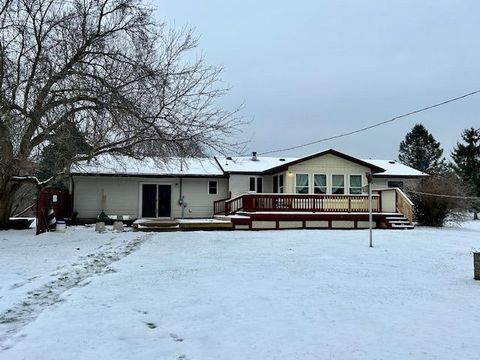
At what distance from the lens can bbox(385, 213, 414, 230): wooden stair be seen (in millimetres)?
19188

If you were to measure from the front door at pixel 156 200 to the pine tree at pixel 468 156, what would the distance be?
2413 cm

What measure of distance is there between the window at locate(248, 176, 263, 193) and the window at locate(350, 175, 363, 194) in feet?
16.7

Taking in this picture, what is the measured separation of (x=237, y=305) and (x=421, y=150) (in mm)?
52307

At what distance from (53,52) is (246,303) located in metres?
11.5

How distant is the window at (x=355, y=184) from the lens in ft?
79.4

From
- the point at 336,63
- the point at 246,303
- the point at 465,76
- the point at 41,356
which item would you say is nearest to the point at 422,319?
the point at 246,303

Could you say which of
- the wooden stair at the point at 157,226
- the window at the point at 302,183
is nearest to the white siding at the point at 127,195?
the window at the point at 302,183

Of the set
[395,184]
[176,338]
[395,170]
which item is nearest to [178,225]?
[395,184]

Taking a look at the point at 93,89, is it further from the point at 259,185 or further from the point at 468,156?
the point at 468,156

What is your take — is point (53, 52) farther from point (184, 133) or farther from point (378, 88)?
point (378, 88)

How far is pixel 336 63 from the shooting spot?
2791 centimetres

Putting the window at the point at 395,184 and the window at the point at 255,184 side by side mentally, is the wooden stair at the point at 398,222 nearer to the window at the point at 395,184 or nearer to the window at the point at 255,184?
the window at the point at 395,184

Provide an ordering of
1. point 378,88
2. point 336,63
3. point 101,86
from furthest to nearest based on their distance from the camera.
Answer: point 378,88 → point 336,63 → point 101,86

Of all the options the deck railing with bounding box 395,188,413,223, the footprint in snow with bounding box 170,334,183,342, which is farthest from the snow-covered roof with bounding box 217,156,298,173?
the footprint in snow with bounding box 170,334,183,342
